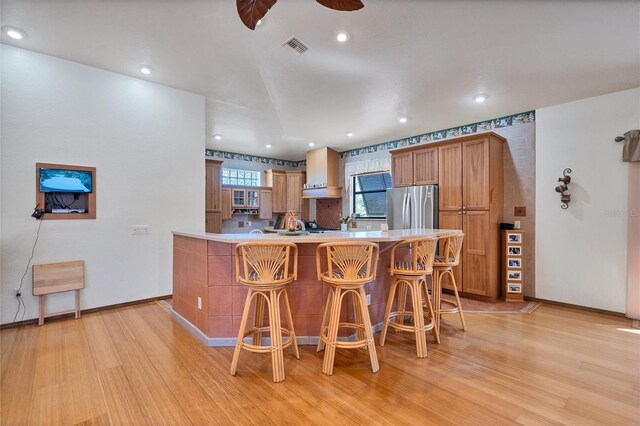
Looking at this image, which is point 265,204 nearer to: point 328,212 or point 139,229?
point 328,212

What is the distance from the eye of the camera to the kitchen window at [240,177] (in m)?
6.77

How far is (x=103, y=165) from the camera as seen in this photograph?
10.9ft

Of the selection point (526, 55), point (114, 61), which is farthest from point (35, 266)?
point (526, 55)

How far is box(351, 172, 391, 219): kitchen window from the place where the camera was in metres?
5.97

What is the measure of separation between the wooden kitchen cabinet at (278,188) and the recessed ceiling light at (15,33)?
477 cm

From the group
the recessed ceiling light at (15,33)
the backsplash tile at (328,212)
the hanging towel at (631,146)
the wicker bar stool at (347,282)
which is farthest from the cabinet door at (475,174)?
the recessed ceiling light at (15,33)

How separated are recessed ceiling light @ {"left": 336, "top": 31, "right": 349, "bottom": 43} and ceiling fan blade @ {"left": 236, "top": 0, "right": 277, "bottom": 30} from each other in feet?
3.89

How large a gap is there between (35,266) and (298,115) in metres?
3.62

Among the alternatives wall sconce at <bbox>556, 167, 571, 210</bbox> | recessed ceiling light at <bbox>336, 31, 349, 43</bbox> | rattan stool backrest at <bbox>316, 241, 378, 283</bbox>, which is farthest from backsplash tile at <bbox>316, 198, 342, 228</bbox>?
rattan stool backrest at <bbox>316, 241, 378, 283</bbox>

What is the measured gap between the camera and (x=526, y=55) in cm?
267

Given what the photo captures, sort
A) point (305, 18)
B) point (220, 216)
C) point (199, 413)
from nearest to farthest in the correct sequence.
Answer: point (199, 413) < point (305, 18) < point (220, 216)

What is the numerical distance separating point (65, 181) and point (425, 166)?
4.78m

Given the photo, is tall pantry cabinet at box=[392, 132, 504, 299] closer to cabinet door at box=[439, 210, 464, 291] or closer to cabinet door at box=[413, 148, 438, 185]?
cabinet door at box=[439, 210, 464, 291]

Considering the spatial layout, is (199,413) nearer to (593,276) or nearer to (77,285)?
(77,285)
